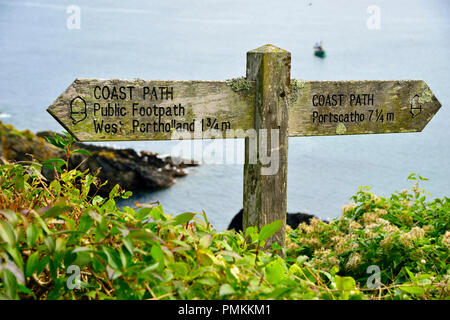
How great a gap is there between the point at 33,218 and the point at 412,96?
2.91m

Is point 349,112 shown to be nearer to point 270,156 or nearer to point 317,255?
point 270,156

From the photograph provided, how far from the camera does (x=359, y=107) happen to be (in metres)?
3.29

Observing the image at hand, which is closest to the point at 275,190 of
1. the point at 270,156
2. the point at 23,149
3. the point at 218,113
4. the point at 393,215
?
the point at 270,156

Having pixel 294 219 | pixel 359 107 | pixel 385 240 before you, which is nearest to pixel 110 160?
pixel 294 219

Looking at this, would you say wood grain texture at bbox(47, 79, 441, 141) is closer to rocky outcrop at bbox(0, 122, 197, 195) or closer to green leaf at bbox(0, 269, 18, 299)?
green leaf at bbox(0, 269, 18, 299)

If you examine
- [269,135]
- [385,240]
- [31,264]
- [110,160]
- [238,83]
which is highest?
[238,83]

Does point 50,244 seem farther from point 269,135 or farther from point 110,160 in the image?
point 110,160

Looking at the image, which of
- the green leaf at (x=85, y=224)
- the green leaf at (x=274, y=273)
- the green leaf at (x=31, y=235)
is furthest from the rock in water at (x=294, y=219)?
the green leaf at (x=31, y=235)

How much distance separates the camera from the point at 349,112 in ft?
10.7

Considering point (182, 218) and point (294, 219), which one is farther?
point (294, 219)

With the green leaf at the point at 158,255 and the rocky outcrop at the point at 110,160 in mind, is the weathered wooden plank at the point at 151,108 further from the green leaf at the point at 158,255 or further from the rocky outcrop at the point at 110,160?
the rocky outcrop at the point at 110,160

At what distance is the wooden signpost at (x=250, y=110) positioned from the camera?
270cm

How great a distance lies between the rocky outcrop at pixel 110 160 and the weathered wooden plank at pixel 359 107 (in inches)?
162

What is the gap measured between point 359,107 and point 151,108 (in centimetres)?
143
